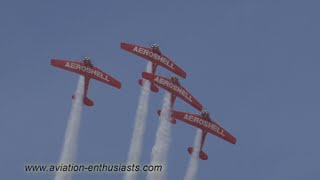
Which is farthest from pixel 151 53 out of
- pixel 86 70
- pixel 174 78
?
pixel 86 70

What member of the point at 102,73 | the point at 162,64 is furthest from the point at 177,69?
the point at 102,73

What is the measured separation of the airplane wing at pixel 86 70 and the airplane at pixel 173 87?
17.2 feet

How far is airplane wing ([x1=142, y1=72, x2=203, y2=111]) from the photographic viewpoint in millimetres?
142625

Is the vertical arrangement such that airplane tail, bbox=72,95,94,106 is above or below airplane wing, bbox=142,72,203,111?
below

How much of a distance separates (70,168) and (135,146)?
1070cm

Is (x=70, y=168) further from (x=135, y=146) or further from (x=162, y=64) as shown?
(x=162, y=64)

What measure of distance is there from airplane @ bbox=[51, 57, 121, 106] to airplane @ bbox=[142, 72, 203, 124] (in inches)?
211

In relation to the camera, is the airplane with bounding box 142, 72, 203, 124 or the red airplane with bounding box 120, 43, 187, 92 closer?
the airplane with bounding box 142, 72, 203, 124

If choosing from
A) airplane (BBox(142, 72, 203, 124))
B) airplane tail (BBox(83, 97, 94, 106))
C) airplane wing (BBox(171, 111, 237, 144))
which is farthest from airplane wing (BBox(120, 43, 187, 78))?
airplane tail (BBox(83, 97, 94, 106))

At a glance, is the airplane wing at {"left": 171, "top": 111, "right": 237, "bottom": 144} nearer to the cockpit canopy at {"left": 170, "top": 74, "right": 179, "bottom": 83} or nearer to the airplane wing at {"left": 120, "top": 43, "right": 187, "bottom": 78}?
the cockpit canopy at {"left": 170, "top": 74, "right": 179, "bottom": 83}

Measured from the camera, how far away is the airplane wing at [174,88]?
468ft

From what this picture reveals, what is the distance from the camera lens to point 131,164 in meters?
139

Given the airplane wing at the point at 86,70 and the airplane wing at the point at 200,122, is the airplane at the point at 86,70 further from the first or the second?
the airplane wing at the point at 200,122

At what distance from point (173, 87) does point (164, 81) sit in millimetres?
2101
